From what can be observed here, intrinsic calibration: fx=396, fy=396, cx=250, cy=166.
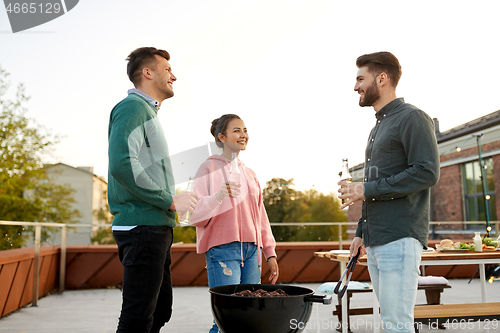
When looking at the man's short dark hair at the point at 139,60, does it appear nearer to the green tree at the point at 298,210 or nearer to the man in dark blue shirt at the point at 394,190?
the man in dark blue shirt at the point at 394,190

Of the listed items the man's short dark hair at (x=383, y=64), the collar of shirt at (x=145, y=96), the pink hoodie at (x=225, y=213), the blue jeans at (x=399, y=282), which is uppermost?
the man's short dark hair at (x=383, y=64)

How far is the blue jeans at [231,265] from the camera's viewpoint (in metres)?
1.94

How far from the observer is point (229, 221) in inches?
79.8

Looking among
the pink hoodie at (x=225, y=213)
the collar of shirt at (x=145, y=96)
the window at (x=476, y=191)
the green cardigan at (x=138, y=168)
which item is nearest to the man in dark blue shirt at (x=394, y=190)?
the pink hoodie at (x=225, y=213)

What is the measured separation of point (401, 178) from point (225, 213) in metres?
0.92

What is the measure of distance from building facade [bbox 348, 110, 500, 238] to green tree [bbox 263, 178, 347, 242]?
92.2 inches

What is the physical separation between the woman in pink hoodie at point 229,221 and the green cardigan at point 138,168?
30cm

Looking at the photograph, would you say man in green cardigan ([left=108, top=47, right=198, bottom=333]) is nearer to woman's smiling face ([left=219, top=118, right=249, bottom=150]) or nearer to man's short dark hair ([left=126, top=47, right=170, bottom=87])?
man's short dark hair ([left=126, top=47, right=170, bottom=87])

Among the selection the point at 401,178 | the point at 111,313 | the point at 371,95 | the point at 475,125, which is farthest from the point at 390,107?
the point at 475,125

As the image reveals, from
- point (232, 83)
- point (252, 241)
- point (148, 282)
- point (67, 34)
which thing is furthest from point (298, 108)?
point (148, 282)

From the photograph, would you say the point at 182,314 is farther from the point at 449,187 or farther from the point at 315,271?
the point at 449,187

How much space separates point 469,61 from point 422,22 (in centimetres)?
231

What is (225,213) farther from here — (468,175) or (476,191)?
(468,175)

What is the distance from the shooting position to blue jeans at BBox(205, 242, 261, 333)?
6.38ft
